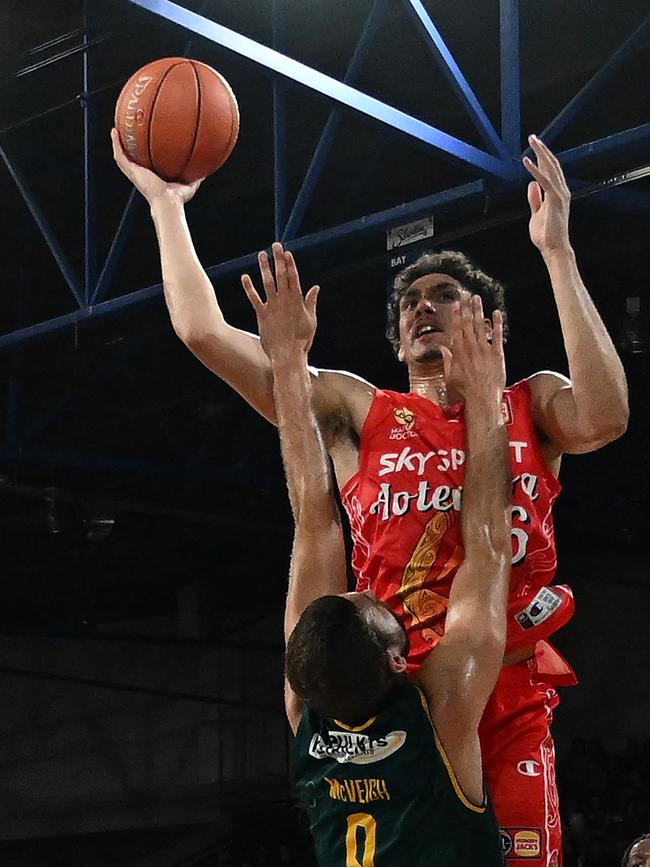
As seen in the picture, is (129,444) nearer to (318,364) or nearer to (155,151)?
(318,364)

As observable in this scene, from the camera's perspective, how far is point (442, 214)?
5926 mm

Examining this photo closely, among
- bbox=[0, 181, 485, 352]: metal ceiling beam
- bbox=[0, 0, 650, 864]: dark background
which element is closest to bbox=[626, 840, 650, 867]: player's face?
bbox=[0, 0, 650, 864]: dark background

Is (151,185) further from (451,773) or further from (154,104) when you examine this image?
(451,773)

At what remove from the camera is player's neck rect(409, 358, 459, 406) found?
2.86 meters

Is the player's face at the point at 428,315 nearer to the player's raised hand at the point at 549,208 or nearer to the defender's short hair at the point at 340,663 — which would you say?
the player's raised hand at the point at 549,208

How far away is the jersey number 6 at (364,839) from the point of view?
2.10m

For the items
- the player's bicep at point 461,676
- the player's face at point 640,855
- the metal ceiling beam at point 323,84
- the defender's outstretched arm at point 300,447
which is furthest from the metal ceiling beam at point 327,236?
the player's bicep at point 461,676

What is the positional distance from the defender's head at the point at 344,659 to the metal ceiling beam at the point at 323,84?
11.4 ft

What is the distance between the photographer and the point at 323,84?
214 inches

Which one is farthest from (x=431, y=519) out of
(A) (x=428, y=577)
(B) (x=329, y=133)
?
(B) (x=329, y=133)

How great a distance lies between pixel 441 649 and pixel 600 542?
10879 millimetres

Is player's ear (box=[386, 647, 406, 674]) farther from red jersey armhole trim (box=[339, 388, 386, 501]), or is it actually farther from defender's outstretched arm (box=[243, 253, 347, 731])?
red jersey armhole trim (box=[339, 388, 386, 501])

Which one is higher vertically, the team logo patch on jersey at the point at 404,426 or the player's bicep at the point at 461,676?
the team logo patch on jersey at the point at 404,426

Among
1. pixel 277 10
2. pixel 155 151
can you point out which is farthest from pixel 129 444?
pixel 155 151
